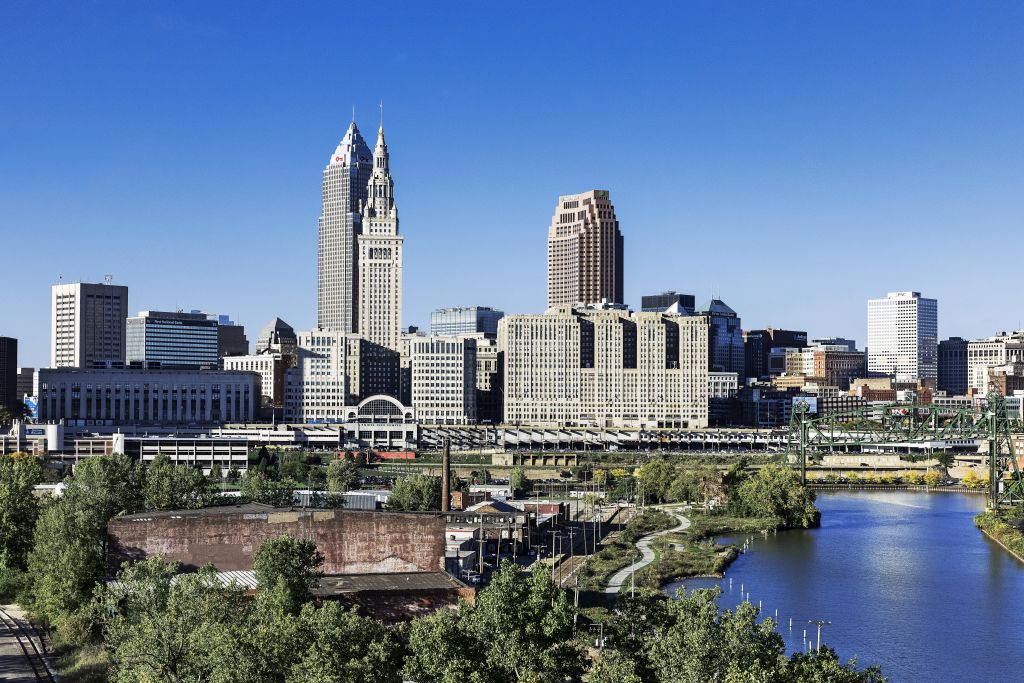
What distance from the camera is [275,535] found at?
5316 cm

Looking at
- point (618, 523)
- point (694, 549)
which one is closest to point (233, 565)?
point (694, 549)

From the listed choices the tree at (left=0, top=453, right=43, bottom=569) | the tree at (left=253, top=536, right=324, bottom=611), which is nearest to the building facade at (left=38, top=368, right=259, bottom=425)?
the tree at (left=0, top=453, right=43, bottom=569)

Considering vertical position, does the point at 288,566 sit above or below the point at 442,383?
below

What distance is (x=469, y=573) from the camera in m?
62.0

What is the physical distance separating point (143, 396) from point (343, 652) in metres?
147

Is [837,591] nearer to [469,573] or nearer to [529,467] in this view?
[469,573]

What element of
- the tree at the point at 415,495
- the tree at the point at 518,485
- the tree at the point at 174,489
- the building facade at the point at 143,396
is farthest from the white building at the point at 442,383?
the tree at the point at 174,489

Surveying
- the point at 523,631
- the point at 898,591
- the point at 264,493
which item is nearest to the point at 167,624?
the point at 523,631

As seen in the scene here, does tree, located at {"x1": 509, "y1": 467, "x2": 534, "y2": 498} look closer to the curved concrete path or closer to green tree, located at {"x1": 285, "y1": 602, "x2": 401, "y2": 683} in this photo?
the curved concrete path

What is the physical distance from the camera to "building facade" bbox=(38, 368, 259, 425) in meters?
174

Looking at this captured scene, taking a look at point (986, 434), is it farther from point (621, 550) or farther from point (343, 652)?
point (343, 652)

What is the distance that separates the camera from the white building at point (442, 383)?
196m

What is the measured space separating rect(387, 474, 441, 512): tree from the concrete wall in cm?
3136

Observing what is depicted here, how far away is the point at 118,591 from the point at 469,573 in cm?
1894
